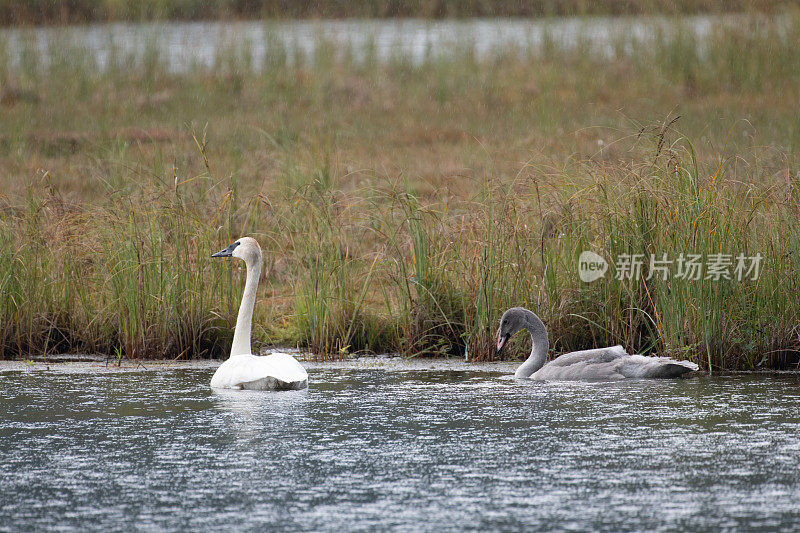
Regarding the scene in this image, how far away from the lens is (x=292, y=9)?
34.5m

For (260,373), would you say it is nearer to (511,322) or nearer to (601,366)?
(511,322)

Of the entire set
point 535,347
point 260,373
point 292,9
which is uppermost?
point 292,9

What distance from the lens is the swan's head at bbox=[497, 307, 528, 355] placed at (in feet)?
35.1

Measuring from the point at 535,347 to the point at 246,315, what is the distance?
242 centimetres

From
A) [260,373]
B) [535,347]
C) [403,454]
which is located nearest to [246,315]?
[260,373]

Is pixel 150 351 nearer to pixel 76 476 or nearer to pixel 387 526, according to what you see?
pixel 76 476

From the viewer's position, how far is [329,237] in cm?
1205

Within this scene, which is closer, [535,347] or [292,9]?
[535,347]

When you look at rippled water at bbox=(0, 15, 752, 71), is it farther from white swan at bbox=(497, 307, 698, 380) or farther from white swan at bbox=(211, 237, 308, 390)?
white swan at bbox=(211, 237, 308, 390)

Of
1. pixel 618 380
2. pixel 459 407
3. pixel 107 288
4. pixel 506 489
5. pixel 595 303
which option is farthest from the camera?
pixel 107 288

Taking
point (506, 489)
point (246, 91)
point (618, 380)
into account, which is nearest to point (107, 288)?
point (618, 380)

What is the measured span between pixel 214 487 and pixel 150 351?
5069 millimetres

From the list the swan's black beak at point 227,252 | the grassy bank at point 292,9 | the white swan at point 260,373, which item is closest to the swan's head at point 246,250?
the swan's black beak at point 227,252

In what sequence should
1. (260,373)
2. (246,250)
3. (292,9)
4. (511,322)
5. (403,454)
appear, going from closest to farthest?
1. (403,454)
2. (260,373)
3. (511,322)
4. (246,250)
5. (292,9)
